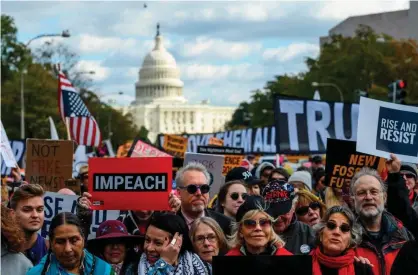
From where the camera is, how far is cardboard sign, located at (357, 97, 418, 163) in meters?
8.54

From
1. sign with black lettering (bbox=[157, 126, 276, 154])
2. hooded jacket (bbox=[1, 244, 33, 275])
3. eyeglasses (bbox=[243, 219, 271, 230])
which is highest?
eyeglasses (bbox=[243, 219, 271, 230])

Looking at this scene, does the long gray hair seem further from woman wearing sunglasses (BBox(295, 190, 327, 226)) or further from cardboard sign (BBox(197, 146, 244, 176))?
cardboard sign (BBox(197, 146, 244, 176))

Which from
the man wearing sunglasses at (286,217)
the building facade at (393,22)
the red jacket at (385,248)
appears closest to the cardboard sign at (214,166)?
the man wearing sunglasses at (286,217)

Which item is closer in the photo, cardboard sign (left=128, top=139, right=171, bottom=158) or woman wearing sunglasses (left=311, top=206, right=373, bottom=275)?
woman wearing sunglasses (left=311, top=206, right=373, bottom=275)

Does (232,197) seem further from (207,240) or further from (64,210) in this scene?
(207,240)

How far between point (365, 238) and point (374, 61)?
5966cm

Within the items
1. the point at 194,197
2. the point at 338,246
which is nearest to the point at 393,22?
the point at 194,197

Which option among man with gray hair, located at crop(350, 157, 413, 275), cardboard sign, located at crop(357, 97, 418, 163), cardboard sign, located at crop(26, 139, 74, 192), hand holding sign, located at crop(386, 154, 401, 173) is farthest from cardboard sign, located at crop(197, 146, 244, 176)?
man with gray hair, located at crop(350, 157, 413, 275)

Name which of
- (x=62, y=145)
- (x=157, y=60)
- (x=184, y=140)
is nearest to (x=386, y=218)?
(x=62, y=145)

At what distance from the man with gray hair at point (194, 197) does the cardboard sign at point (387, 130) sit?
41.3 inches

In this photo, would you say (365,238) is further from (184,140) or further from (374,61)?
(374,61)

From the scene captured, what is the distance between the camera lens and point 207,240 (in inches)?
288

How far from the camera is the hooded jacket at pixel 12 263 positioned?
6.90 meters

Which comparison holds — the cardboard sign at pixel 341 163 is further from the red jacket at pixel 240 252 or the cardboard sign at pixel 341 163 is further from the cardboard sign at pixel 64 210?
the red jacket at pixel 240 252
